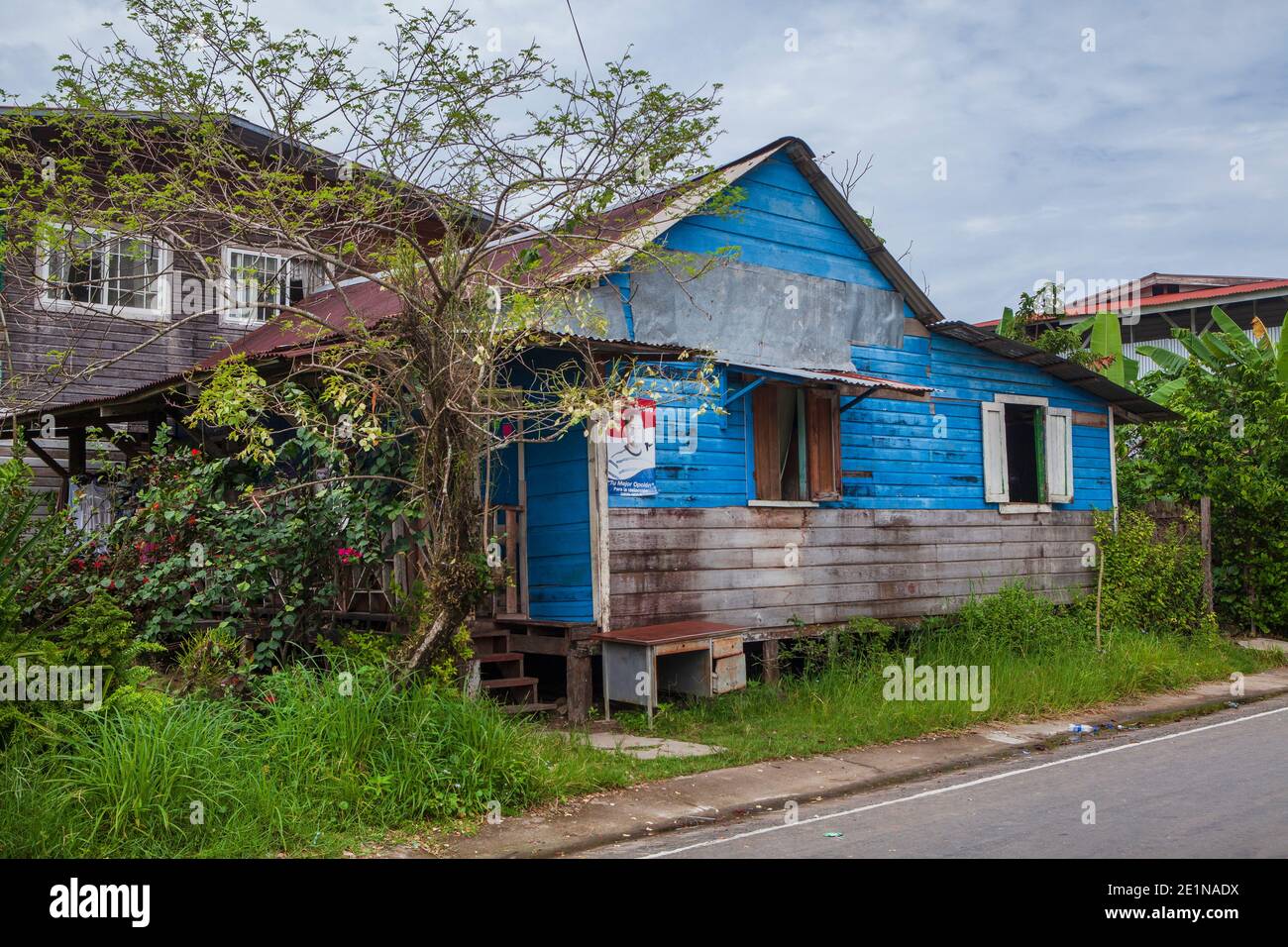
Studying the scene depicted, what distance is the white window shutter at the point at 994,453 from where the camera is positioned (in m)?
14.7

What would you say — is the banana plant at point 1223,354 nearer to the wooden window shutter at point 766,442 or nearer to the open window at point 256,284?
the wooden window shutter at point 766,442

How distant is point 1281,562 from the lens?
16375mm

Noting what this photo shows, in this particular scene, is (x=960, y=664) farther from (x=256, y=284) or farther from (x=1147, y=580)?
(x=256, y=284)

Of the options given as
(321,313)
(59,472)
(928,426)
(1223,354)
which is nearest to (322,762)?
(321,313)

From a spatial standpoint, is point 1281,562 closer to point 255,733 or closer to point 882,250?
point 882,250

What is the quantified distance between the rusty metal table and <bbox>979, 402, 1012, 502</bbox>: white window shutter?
5.34 m

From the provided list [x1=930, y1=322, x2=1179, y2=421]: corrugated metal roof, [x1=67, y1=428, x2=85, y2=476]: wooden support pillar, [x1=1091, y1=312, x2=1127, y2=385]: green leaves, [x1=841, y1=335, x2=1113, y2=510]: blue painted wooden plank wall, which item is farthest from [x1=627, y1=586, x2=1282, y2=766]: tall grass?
[x1=67, y1=428, x2=85, y2=476]: wooden support pillar

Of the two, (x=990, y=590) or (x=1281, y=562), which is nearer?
(x=990, y=590)

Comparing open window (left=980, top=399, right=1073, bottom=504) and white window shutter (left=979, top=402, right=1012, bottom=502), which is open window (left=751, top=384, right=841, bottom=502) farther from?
open window (left=980, top=399, right=1073, bottom=504)

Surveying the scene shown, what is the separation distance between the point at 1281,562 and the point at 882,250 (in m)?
7.91

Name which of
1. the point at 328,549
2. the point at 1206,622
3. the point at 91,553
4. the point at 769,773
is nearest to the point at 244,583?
the point at 328,549

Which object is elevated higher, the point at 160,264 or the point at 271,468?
the point at 160,264

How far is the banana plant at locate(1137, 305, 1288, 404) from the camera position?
57.7ft

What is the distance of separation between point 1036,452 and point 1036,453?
21mm
